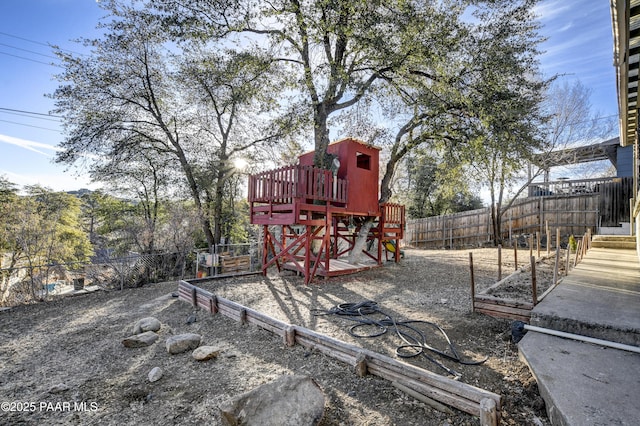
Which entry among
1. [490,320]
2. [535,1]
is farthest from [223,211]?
[535,1]

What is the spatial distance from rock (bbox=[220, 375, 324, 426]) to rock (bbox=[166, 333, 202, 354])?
1996mm

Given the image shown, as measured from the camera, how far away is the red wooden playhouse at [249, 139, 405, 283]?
7246mm

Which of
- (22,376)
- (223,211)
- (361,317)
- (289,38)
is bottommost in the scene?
(22,376)

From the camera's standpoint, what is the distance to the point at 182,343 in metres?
3.84

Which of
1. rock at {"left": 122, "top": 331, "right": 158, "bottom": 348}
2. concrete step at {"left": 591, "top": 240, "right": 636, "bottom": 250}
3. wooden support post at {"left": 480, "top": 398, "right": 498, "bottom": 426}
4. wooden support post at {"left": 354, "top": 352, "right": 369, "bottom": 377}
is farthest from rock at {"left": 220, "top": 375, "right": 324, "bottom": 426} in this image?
concrete step at {"left": 591, "top": 240, "right": 636, "bottom": 250}

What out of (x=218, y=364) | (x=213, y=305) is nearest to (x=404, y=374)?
(x=218, y=364)

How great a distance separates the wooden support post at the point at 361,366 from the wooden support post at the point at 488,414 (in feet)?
3.77

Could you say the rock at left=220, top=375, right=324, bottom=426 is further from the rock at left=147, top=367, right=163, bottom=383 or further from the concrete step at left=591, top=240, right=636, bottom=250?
the concrete step at left=591, top=240, right=636, bottom=250

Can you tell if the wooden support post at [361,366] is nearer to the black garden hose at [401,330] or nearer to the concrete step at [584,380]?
the black garden hose at [401,330]

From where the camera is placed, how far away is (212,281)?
7.75 meters

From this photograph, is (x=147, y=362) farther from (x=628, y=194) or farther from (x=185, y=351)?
(x=628, y=194)

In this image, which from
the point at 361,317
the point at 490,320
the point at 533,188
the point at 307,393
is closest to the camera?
the point at 307,393

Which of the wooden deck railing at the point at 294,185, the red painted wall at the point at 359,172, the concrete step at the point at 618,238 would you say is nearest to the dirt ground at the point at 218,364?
the wooden deck railing at the point at 294,185

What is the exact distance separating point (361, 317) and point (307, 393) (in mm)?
2420
